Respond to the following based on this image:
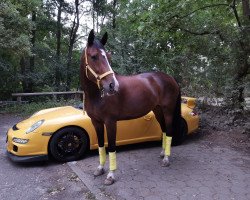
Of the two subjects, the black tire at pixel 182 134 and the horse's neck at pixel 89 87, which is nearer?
the horse's neck at pixel 89 87

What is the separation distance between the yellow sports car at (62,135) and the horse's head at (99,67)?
1443 mm

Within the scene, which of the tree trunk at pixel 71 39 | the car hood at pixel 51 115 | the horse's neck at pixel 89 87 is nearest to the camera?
the horse's neck at pixel 89 87

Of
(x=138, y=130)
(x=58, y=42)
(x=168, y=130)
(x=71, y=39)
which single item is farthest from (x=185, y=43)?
(x=71, y=39)

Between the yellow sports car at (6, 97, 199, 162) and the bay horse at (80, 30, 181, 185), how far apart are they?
586 millimetres

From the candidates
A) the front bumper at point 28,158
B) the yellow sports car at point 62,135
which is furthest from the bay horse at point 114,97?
the front bumper at point 28,158

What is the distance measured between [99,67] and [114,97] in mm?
637

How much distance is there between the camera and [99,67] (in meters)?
4.01

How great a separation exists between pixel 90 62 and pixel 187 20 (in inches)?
215

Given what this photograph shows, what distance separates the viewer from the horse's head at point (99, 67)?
12.8 ft

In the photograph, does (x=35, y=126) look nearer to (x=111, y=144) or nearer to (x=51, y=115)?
(x=51, y=115)

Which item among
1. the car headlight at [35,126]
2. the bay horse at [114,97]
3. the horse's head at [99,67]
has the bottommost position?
the car headlight at [35,126]

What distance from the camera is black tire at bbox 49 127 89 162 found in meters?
5.38

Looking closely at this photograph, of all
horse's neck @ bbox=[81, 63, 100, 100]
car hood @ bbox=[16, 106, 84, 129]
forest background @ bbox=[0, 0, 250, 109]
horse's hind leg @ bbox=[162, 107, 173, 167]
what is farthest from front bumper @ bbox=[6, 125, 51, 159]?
forest background @ bbox=[0, 0, 250, 109]

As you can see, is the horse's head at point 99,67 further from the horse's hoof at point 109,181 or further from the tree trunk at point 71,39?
the tree trunk at point 71,39
